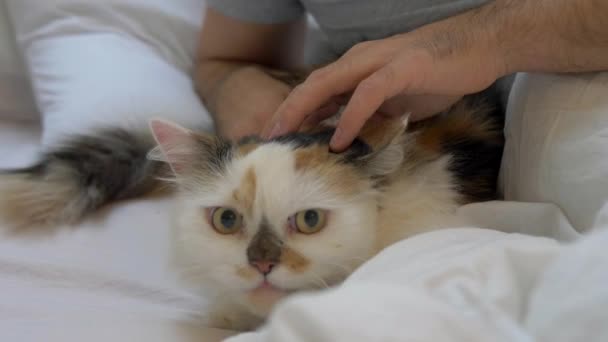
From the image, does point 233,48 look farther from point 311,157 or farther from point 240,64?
point 311,157

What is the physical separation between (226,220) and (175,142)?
0.15 metres

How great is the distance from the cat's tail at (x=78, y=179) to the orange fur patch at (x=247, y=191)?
15.5 inches

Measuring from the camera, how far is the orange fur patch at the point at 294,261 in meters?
0.67

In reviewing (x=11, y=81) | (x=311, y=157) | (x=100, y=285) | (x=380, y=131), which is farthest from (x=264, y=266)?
(x=11, y=81)

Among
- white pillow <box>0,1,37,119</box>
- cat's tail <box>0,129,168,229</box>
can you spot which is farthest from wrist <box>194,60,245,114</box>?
white pillow <box>0,1,37,119</box>

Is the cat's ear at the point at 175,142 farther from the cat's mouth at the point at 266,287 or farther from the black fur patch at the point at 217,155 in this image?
the cat's mouth at the point at 266,287

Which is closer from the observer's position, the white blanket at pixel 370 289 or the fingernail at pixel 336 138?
the white blanket at pixel 370 289

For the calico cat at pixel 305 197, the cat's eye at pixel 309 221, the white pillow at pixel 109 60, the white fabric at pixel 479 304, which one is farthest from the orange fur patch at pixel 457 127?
the white pillow at pixel 109 60

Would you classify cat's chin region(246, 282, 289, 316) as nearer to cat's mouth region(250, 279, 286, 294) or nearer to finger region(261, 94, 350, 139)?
cat's mouth region(250, 279, 286, 294)

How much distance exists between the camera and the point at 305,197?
0.71m

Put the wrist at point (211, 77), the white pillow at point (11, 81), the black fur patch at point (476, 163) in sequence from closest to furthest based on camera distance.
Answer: the black fur patch at point (476, 163) → the wrist at point (211, 77) → the white pillow at point (11, 81)

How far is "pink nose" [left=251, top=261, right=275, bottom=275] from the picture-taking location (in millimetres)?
674

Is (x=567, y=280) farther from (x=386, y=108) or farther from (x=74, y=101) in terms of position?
(x=74, y=101)

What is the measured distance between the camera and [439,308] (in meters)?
0.44
